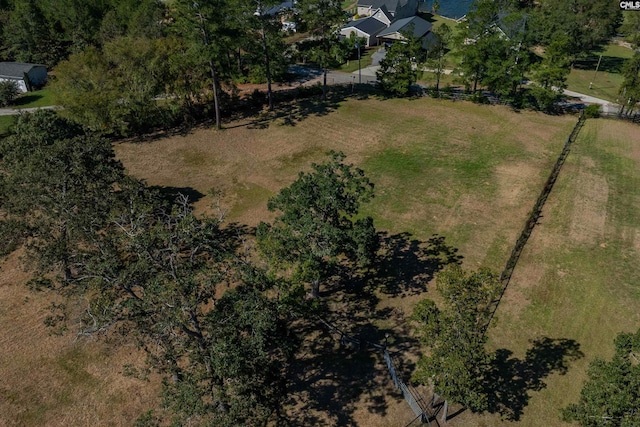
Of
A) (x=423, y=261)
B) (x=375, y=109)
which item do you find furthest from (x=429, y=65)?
(x=423, y=261)

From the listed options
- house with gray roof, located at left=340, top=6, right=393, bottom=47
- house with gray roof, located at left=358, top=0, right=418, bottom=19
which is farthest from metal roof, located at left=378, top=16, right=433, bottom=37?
house with gray roof, located at left=358, top=0, right=418, bottom=19

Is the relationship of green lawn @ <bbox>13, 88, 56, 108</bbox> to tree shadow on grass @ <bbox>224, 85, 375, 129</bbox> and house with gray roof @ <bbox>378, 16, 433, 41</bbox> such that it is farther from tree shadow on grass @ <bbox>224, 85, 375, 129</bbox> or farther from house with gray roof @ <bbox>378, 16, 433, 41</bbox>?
house with gray roof @ <bbox>378, 16, 433, 41</bbox>

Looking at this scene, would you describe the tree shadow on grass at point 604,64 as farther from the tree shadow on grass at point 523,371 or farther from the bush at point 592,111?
the tree shadow on grass at point 523,371

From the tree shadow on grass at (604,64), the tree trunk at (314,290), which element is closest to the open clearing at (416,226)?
the tree trunk at (314,290)

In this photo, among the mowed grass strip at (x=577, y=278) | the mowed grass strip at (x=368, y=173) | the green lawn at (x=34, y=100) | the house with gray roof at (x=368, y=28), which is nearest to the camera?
the mowed grass strip at (x=368, y=173)

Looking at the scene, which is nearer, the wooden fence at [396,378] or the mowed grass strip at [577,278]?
the wooden fence at [396,378]

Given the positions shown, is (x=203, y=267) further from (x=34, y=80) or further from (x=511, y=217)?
(x=34, y=80)

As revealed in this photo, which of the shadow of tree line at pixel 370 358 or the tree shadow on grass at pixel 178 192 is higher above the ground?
the tree shadow on grass at pixel 178 192
